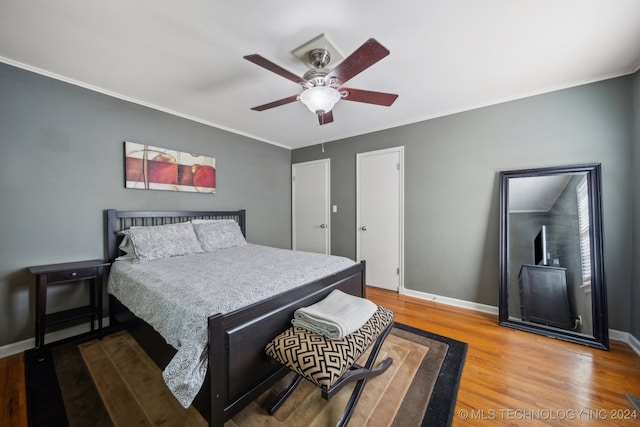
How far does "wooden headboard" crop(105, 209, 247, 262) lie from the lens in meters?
2.46

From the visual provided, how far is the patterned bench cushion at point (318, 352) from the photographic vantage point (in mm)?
1174

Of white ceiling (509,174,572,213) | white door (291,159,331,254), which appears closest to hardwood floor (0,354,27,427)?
white door (291,159,331,254)

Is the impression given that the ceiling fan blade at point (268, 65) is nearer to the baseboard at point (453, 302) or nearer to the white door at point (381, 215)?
the white door at point (381, 215)

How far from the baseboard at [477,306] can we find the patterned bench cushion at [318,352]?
199 cm

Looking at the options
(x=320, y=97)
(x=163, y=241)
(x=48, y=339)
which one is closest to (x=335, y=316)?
(x=320, y=97)

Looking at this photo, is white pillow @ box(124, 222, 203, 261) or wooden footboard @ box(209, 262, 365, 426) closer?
wooden footboard @ box(209, 262, 365, 426)

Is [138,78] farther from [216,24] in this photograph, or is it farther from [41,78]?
[216,24]

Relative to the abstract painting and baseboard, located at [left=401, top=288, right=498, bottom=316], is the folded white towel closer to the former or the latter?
baseboard, located at [left=401, top=288, right=498, bottom=316]

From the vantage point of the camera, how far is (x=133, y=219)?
106 inches

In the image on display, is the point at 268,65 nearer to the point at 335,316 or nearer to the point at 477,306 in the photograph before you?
the point at 335,316

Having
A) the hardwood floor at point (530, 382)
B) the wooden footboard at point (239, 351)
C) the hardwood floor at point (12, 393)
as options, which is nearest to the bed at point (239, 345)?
the wooden footboard at point (239, 351)

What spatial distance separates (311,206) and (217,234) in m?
1.82

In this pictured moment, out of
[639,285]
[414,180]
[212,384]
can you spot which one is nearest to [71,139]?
[212,384]

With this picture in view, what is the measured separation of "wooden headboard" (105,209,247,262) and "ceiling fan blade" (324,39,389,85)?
2.43 meters
